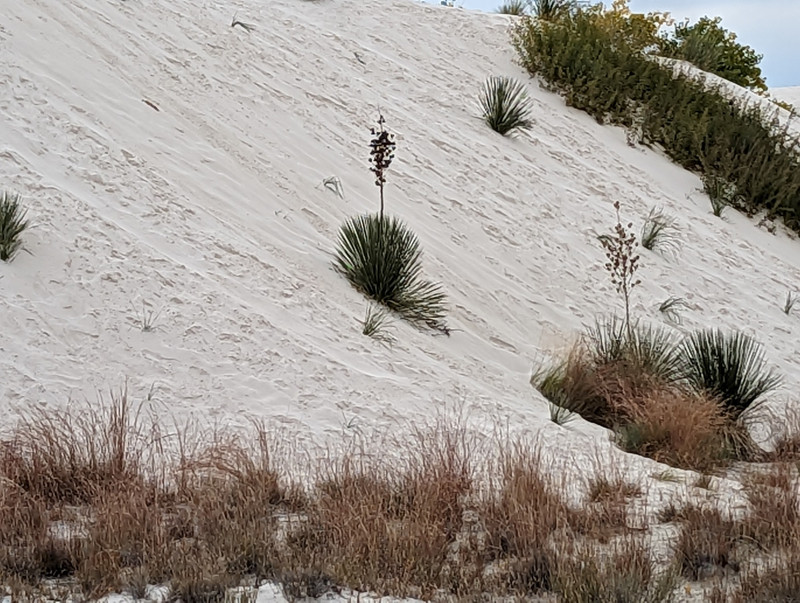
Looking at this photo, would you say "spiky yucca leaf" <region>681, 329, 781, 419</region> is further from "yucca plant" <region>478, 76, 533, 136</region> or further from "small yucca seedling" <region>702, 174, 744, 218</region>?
"yucca plant" <region>478, 76, 533, 136</region>

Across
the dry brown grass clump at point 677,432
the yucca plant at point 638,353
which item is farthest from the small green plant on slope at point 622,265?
the dry brown grass clump at point 677,432

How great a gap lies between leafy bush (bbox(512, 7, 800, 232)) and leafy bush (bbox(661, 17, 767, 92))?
1.92 meters

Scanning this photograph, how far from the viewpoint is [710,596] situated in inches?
180

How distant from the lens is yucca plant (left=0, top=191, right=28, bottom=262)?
725cm

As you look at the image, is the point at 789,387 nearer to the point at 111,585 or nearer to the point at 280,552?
the point at 280,552

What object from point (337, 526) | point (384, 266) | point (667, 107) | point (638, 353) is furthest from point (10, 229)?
point (667, 107)

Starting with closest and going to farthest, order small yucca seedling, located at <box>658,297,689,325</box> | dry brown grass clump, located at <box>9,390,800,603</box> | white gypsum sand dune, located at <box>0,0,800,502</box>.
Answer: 1. dry brown grass clump, located at <box>9,390,800,603</box>
2. white gypsum sand dune, located at <box>0,0,800,502</box>
3. small yucca seedling, located at <box>658,297,689,325</box>

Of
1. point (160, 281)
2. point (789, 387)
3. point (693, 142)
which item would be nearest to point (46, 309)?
point (160, 281)

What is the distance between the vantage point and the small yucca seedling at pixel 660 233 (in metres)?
12.8

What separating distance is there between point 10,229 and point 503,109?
8730 millimetres

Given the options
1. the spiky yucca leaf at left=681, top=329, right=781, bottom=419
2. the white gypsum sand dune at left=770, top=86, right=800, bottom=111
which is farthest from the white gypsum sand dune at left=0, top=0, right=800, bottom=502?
the white gypsum sand dune at left=770, top=86, right=800, bottom=111

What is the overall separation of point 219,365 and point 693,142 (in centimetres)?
1088

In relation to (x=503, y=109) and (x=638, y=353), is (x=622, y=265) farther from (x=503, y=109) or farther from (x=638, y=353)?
(x=503, y=109)

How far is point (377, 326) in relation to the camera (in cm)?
850
